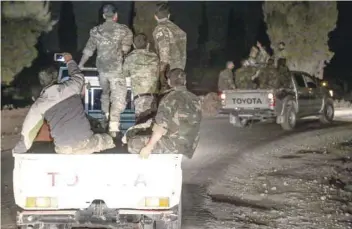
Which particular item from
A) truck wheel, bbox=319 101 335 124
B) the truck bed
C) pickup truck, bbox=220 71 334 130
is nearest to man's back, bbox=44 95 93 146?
the truck bed

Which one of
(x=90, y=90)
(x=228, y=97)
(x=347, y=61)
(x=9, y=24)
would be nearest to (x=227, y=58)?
(x=347, y=61)

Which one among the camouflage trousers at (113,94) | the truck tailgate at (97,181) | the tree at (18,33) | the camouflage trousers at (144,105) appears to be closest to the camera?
→ the truck tailgate at (97,181)

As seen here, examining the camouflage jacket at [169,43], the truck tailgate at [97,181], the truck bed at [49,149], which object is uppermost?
the camouflage jacket at [169,43]

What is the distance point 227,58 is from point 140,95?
49.5 metres

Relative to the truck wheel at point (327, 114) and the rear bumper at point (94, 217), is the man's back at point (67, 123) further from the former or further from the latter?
the truck wheel at point (327, 114)

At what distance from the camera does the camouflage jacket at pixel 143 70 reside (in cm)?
963

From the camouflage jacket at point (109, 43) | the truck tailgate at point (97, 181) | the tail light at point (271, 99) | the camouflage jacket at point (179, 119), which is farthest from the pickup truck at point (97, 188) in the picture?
the tail light at point (271, 99)

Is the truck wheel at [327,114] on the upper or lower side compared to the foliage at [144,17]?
lower

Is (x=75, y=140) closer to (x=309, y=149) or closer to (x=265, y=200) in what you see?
(x=265, y=200)

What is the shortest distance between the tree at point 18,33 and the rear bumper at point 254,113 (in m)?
11.6

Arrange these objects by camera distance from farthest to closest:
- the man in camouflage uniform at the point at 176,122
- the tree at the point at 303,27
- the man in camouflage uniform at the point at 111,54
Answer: the tree at the point at 303,27
the man in camouflage uniform at the point at 111,54
the man in camouflage uniform at the point at 176,122

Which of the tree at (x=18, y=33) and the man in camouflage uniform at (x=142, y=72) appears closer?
the man in camouflage uniform at (x=142, y=72)

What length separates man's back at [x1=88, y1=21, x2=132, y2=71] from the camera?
31.8 ft

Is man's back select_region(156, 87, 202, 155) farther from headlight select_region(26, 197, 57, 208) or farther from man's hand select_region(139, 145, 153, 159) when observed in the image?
headlight select_region(26, 197, 57, 208)
